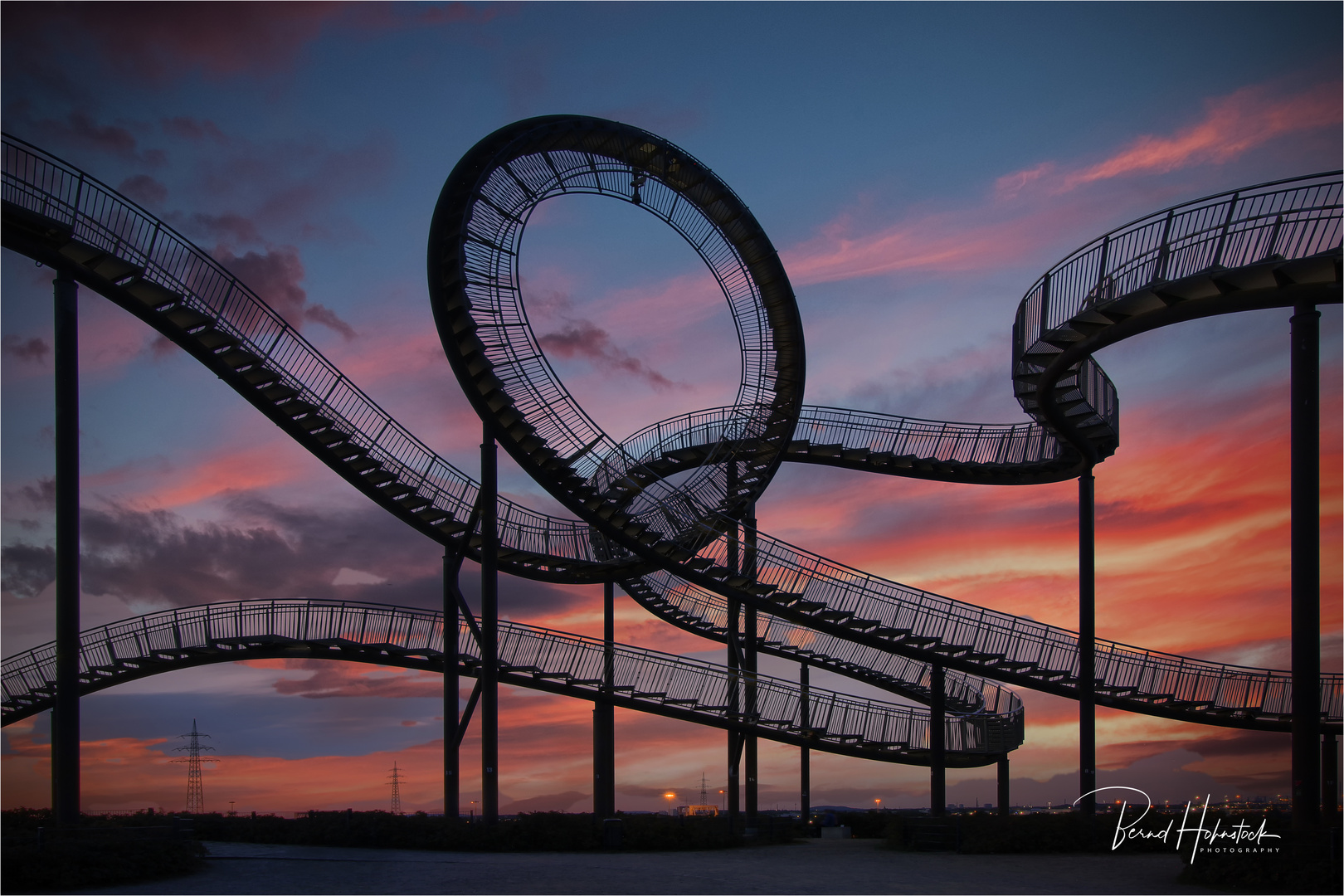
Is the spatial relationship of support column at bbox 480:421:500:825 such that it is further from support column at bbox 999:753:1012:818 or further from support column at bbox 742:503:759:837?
support column at bbox 999:753:1012:818

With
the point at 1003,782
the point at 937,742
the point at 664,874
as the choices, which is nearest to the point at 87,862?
the point at 664,874

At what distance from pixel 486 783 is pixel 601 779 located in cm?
422

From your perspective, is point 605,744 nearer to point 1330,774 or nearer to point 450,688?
point 450,688

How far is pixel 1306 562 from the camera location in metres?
16.7

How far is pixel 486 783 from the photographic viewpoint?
74.0ft

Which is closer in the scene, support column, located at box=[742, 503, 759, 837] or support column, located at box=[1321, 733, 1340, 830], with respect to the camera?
support column, located at box=[742, 503, 759, 837]

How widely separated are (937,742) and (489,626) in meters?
11.1

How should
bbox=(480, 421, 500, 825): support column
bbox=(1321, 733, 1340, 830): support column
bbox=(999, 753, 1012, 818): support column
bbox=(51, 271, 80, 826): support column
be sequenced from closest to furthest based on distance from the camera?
bbox=(51, 271, 80, 826): support column < bbox=(480, 421, 500, 825): support column < bbox=(1321, 733, 1340, 830): support column < bbox=(999, 753, 1012, 818): support column

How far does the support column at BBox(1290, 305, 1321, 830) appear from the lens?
53.0 ft

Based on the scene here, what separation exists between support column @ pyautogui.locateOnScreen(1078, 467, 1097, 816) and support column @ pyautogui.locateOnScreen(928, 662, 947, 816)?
3.14 metres

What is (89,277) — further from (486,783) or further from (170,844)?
(486,783)

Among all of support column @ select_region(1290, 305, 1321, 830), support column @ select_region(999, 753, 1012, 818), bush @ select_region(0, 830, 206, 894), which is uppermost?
support column @ select_region(1290, 305, 1321, 830)

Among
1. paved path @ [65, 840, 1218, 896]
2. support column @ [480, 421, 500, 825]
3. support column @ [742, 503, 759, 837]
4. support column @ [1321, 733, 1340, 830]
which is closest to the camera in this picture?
paved path @ [65, 840, 1218, 896]

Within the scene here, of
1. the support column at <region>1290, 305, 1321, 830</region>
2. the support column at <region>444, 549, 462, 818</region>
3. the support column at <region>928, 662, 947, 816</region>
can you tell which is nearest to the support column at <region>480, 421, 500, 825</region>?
the support column at <region>444, 549, 462, 818</region>
